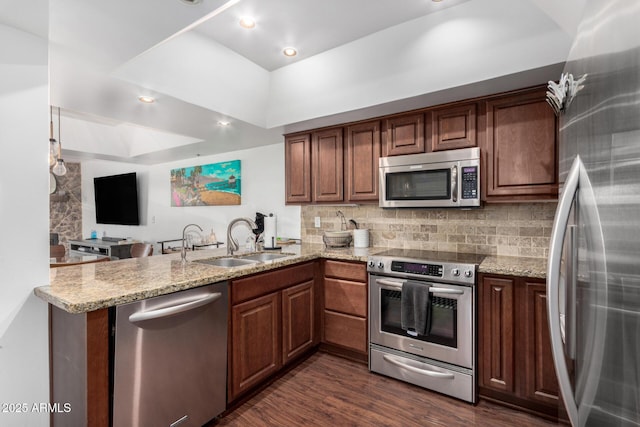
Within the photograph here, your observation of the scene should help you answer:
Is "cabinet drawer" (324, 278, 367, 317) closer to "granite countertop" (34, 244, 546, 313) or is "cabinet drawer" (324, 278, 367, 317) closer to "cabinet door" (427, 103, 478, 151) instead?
"granite countertop" (34, 244, 546, 313)

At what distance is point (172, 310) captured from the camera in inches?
64.1

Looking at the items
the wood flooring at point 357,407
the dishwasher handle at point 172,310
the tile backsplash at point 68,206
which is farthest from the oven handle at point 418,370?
the tile backsplash at point 68,206

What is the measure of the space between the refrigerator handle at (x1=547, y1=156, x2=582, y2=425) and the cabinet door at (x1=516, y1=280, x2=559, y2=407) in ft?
4.29

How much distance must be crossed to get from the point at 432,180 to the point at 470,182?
0.29 metres

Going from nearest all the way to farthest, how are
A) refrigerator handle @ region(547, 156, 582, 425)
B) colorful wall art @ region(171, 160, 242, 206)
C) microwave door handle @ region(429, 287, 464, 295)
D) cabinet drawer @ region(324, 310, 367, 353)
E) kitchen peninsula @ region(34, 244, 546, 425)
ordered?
refrigerator handle @ region(547, 156, 582, 425)
kitchen peninsula @ region(34, 244, 546, 425)
microwave door handle @ region(429, 287, 464, 295)
cabinet drawer @ region(324, 310, 367, 353)
colorful wall art @ region(171, 160, 242, 206)

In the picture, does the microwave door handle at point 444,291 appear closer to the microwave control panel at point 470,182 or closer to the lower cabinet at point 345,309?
the lower cabinet at point 345,309

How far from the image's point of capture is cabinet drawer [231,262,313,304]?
6.77ft

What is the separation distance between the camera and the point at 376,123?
2.92 m

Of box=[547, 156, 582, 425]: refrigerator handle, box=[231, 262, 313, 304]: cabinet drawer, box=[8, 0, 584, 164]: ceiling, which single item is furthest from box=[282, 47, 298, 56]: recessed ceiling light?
box=[547, 156, 582, 425]: refrigerator handle

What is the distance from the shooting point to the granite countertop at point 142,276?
143 centimetres

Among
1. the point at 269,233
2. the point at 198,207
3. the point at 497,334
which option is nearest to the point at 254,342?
the point at 269,233

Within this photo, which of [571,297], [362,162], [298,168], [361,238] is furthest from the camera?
[298,168]

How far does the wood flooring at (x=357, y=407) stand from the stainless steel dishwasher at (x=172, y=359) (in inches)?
12.6

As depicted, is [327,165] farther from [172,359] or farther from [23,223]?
[23,223]
